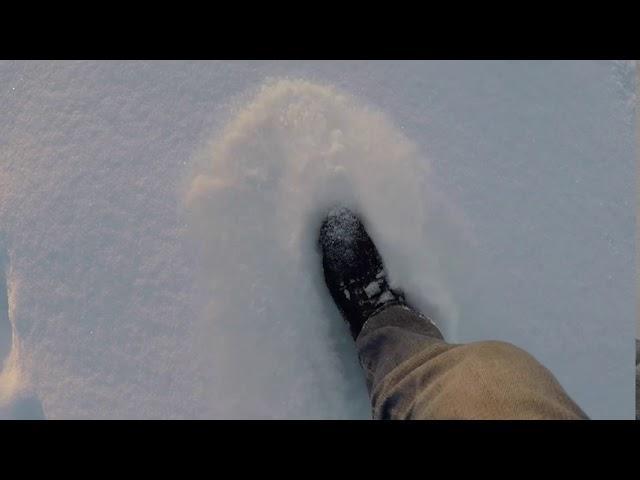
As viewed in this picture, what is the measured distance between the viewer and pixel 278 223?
1.25 m

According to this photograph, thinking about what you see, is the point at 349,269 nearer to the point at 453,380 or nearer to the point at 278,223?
the point at 278,223

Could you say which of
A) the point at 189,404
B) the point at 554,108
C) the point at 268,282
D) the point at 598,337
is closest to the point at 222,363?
the point at 189,404

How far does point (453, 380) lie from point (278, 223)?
59cm

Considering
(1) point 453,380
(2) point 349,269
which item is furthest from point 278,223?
(1) point 453,380

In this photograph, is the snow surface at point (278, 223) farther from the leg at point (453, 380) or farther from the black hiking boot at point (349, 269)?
the leg at point (453, 380)

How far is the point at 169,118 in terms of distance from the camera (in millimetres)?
1262

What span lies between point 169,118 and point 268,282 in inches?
19.0

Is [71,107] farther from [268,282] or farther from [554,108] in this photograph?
[554,108]

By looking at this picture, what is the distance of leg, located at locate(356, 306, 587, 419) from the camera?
2.52 ft

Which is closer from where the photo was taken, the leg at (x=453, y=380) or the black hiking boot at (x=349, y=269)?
the leg at (x=453, y=380)

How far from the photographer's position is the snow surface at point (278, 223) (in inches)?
48.6

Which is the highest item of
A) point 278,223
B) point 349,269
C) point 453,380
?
point 278,223

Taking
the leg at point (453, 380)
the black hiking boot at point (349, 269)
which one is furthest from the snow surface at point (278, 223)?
the leg at point (453, 380)

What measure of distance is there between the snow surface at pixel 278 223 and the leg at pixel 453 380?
171mm
